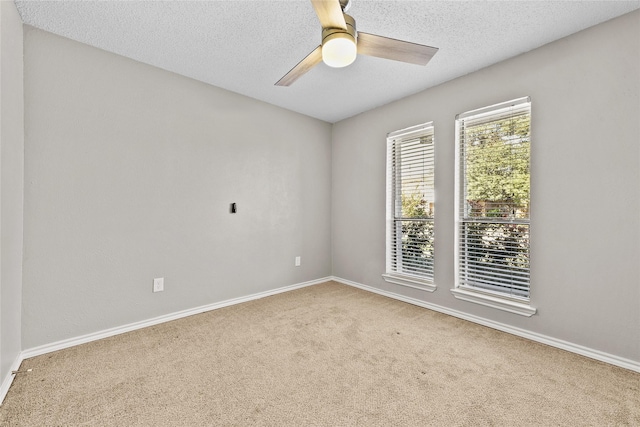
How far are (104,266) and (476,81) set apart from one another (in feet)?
12.3

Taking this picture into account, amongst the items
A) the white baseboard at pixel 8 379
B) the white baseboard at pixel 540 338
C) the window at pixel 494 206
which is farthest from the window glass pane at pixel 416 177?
the white baseboard at pixel 8 379

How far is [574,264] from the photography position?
2.20m

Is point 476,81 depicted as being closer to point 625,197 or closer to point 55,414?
point 625,197

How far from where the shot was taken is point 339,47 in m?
1.51

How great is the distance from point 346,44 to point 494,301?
2465 millimetres

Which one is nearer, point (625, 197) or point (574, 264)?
point (625, 197)

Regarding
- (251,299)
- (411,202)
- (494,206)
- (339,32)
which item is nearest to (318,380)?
(251,299)

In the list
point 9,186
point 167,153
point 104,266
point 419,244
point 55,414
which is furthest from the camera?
point 419,244

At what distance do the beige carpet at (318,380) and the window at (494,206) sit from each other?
1.35ft

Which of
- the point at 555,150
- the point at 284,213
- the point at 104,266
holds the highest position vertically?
the point at 555,150

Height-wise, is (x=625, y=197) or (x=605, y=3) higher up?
(x=605, y=3)

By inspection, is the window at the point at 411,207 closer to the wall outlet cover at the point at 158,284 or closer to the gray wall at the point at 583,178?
the gray wall at the point at 583,178

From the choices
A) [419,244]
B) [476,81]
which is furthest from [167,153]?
[476,81]

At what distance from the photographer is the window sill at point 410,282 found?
3127 millimetres
